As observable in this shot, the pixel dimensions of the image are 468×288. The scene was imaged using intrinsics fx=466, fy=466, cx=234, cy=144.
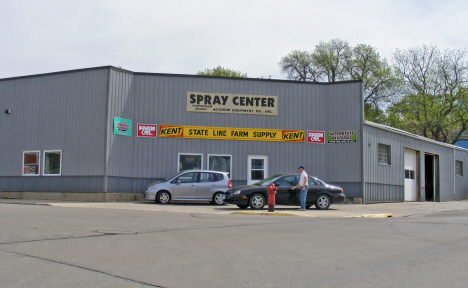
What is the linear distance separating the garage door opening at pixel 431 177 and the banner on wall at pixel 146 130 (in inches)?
721

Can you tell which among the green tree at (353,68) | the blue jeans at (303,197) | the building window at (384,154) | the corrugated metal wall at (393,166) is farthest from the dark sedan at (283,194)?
the green tree at (353,68)

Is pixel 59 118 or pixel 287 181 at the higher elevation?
pixel 59 118

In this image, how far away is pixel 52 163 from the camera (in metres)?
22.5

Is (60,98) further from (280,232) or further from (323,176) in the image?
(280,232)

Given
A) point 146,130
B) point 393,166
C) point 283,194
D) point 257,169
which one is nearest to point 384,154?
point 393,166

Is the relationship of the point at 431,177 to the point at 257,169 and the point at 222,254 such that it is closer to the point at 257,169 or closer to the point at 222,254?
the point at 257,169

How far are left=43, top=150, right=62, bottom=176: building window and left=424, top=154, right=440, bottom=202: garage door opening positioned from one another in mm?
22400

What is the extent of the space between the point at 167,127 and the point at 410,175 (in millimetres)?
14788

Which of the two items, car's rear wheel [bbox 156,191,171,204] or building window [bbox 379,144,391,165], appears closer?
car's rear wheel [bbox 156,191,171,204]

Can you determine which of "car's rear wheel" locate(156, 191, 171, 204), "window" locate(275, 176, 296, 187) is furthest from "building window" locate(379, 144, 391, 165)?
"car's rear wheel" locate(156, 191, 171, 204)

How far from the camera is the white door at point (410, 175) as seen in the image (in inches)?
1069

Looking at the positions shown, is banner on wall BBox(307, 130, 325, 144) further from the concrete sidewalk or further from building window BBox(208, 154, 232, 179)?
the concrete sidewalk

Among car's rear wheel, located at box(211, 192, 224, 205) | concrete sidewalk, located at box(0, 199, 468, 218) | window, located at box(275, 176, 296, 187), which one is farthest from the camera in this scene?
car's rear wheel, located at box(211, 192, 224, 205)

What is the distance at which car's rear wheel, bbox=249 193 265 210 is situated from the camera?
17000mm
